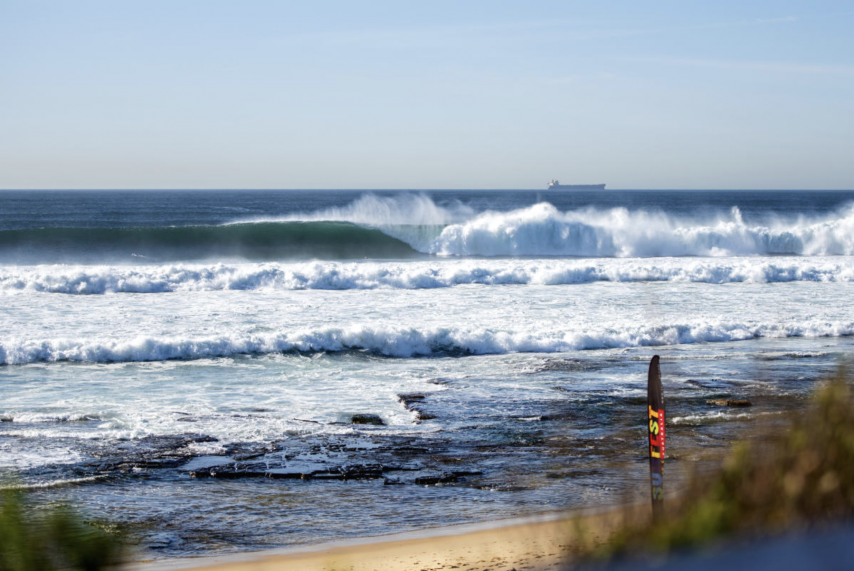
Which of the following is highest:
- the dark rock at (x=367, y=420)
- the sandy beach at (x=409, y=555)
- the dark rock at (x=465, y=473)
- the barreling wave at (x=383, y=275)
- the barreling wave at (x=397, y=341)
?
the barreling wave at (x=383, y=275)

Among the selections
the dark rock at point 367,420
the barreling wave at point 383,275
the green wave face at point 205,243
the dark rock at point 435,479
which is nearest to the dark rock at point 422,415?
the dark rock at point 367,420

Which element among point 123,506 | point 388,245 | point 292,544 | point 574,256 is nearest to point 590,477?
point 292,544

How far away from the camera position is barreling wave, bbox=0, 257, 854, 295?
794 inches

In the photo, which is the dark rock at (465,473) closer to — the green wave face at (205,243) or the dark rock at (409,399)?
the dark rock at (409,399)

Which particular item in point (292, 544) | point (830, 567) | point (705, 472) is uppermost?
point (830, 567)

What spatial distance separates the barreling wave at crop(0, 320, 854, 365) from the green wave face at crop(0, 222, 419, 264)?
65.5ft

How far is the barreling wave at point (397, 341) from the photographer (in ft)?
42.8

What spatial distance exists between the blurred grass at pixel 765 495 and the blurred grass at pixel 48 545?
1.32 metres

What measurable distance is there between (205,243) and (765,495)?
35.9 m

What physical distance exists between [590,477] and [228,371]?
267 inches

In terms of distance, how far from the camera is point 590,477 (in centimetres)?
725

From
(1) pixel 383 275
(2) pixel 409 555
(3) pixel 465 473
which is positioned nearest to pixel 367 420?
(3) pixel 465 473

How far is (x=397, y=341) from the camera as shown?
1420cm

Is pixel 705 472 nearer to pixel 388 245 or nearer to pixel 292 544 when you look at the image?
pixel 292 544
